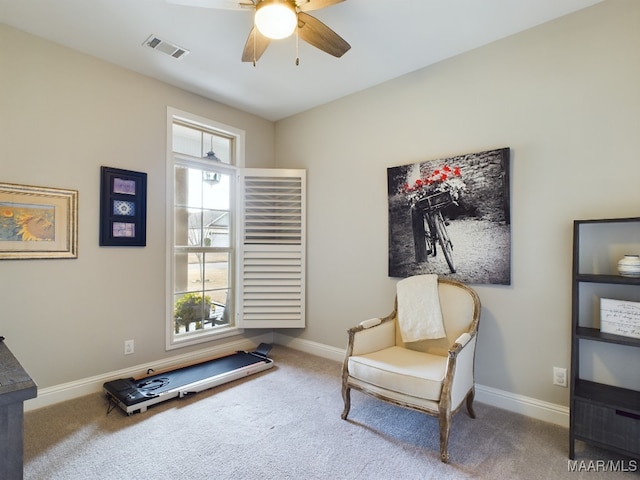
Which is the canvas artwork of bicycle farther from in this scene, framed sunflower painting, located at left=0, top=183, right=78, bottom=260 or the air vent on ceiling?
framed sunflower painting, located at left=0, top=183, right=78, bottom=260

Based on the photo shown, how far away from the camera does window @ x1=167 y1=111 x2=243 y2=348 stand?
332 centimetres

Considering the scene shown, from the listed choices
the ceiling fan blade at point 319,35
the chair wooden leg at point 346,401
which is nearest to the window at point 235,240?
the chair wooden leg at point 346,401

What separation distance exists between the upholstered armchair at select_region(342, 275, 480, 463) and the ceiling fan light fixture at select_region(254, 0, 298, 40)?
192 centimetres

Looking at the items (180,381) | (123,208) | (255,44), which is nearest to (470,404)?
(180,381)

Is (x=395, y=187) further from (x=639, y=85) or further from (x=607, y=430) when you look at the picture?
(x=607, y=430)

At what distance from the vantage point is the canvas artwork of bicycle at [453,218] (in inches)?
97.6

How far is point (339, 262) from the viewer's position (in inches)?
140

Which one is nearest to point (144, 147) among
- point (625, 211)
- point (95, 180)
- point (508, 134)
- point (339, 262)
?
point (95, 180)

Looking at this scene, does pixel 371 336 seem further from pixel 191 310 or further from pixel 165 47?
pixel 165 47

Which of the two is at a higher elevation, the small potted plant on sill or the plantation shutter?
the plantation shutter

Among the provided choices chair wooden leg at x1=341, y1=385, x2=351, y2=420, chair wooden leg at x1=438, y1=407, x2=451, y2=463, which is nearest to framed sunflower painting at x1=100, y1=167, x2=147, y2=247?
chair wooden leg at x1=341, y1=385, x2=351, y2=420

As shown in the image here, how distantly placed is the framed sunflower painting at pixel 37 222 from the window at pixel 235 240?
1.00 meters

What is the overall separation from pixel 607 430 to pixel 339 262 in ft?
7.69

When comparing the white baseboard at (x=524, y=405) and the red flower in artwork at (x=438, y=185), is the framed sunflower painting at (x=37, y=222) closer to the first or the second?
the red flower in artwork at (x=438, y=185)
